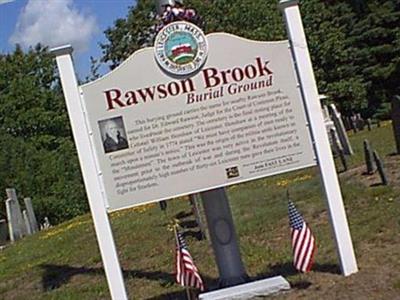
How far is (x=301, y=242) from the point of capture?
784cm

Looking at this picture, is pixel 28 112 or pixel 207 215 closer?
pixel 207 215

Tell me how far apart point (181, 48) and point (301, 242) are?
206cm

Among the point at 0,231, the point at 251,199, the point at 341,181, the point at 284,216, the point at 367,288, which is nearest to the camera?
the point at 367,288

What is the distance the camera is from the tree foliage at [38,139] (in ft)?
110

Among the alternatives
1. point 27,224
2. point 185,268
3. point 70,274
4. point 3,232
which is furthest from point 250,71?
point 3,232

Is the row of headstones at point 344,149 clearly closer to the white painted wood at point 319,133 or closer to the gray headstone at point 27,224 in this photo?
the white painted wood at point 319,133

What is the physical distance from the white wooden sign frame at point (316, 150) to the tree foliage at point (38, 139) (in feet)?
82.4

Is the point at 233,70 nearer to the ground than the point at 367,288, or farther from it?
farther from it

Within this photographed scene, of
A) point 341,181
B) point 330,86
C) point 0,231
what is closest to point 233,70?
point 341,181

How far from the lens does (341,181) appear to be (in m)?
14.4

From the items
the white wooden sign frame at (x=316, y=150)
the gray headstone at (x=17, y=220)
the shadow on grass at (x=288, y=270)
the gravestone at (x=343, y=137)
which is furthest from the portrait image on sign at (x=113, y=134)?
the gray headstone at (x=17, y=220)

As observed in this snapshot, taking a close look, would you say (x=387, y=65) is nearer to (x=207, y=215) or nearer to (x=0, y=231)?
(x=0, y=231)

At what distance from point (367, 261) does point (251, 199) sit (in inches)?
281

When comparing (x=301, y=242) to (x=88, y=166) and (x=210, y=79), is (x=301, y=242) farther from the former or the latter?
(x=88, y=166)
